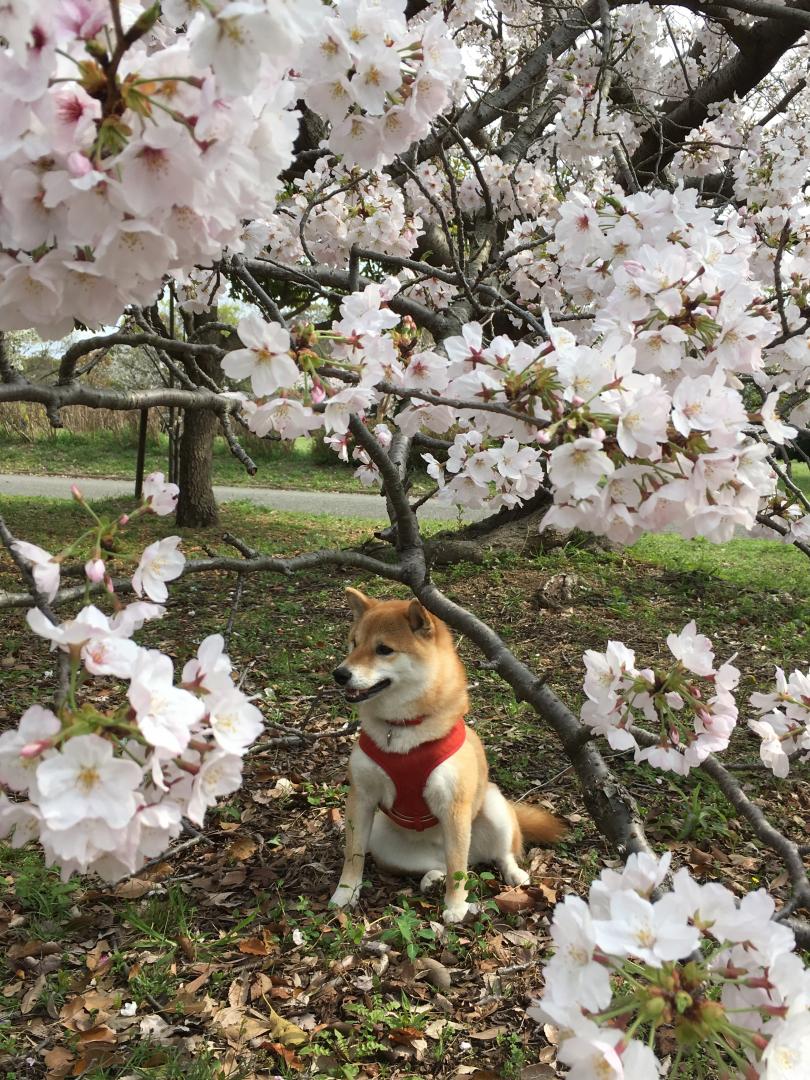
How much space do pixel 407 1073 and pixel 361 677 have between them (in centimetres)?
113

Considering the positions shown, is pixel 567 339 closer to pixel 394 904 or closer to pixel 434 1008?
pixel 434 1008

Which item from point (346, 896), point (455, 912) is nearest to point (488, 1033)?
point (455, 912)

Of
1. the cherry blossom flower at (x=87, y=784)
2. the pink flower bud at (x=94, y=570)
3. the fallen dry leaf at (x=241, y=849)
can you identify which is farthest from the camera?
the fallen dry leaf at (x=241, y=849)

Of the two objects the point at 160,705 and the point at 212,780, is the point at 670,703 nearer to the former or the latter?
the point at 212,780

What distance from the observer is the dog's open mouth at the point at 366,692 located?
2.74 metres

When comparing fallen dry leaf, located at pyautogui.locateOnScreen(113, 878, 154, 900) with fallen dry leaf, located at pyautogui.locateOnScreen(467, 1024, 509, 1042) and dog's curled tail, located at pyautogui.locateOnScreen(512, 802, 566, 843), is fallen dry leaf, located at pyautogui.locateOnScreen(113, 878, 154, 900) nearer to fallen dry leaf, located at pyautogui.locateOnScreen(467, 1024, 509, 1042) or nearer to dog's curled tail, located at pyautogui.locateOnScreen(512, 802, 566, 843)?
fallen dry leaf, located at pyautogui.locateOnScreen(467, 1024, 509, 1042)

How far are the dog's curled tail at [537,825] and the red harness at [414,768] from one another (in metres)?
0.44

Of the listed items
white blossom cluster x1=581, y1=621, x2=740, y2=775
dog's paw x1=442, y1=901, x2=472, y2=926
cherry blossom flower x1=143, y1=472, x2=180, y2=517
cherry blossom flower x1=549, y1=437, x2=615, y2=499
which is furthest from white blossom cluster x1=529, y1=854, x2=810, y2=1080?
dog's paw x1=442, y1=901, x2=472, y2=926

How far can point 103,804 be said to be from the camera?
0.98 metres

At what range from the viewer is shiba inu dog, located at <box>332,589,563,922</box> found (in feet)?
9.02

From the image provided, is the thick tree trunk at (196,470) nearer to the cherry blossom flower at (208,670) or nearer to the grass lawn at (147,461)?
the grass lawn at (147,461)

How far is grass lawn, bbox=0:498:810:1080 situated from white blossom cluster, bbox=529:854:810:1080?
0.93 metres

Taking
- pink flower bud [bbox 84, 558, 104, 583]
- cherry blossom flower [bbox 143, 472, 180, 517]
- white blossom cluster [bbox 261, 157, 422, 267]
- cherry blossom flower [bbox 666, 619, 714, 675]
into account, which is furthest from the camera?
white blossom cluster [bbox 261, 157, 422, 267]

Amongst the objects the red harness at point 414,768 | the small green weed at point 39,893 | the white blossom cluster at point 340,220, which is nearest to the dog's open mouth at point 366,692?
the red harness at point 414,768
